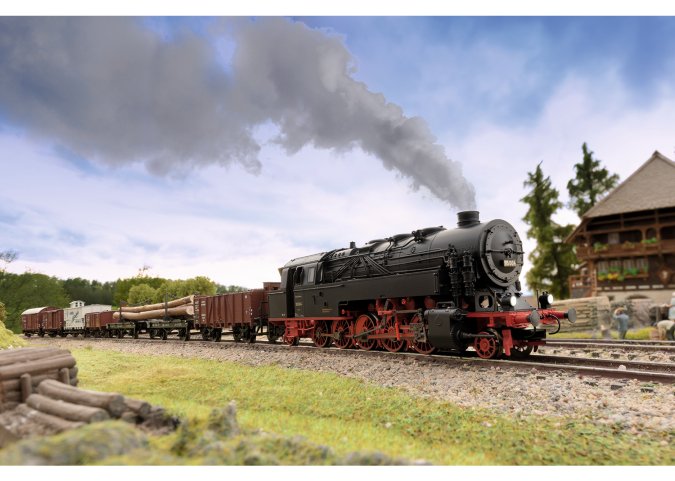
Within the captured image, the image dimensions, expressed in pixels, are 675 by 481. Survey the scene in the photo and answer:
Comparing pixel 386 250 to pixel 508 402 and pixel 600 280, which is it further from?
pixel 600 280

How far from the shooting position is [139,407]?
17.3 ft

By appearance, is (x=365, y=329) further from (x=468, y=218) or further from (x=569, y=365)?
(x=569, y=365)

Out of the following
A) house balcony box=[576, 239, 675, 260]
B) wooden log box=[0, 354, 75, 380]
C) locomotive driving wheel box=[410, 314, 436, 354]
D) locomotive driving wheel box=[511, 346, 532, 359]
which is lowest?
locomotive driving wheel box=[511, 346, 532, 359]

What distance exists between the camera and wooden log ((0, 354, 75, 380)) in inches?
237

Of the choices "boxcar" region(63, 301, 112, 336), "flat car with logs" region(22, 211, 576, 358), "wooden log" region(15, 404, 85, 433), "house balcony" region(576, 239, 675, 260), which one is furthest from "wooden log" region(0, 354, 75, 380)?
"house balcony" region(576, 239, 675, 260)

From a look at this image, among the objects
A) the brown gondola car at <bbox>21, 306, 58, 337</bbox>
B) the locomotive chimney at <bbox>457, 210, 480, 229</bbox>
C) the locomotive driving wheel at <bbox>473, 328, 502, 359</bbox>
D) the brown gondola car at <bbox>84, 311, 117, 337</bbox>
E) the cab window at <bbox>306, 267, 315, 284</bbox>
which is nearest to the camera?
the locomotive driving wheel at <bbox>473, 328, 502, 359</bbox>

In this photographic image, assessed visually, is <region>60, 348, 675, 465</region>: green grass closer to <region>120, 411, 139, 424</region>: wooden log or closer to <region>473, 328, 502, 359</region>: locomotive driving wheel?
<region>120, 411, 139, 424</region>: wooden log

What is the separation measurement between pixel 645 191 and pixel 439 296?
69.6ft

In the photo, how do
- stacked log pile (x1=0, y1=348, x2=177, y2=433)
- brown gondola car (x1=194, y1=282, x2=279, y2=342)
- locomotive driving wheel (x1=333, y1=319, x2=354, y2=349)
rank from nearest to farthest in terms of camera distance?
stacked log pile (x1=0, y1=348, x2=177, y2=433), locomotive driving wheel (x1=333, y1=319, x2=354, y2=349), brown gondola car (x1=194, y1=282, x2=279, y2=342)

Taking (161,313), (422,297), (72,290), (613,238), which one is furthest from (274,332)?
(72,290)

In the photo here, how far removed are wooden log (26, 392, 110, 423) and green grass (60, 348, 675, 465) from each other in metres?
0.66

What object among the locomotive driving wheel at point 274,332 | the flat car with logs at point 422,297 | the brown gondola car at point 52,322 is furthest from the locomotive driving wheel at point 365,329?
the brown gondola car at point 52,322

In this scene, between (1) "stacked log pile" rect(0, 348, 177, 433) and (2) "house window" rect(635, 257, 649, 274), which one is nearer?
(1) "stacked log pile" rect(0, 348, 177, 433)

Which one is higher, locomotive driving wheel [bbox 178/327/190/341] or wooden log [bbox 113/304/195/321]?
wooden log [bbox 113/304/195/321]
